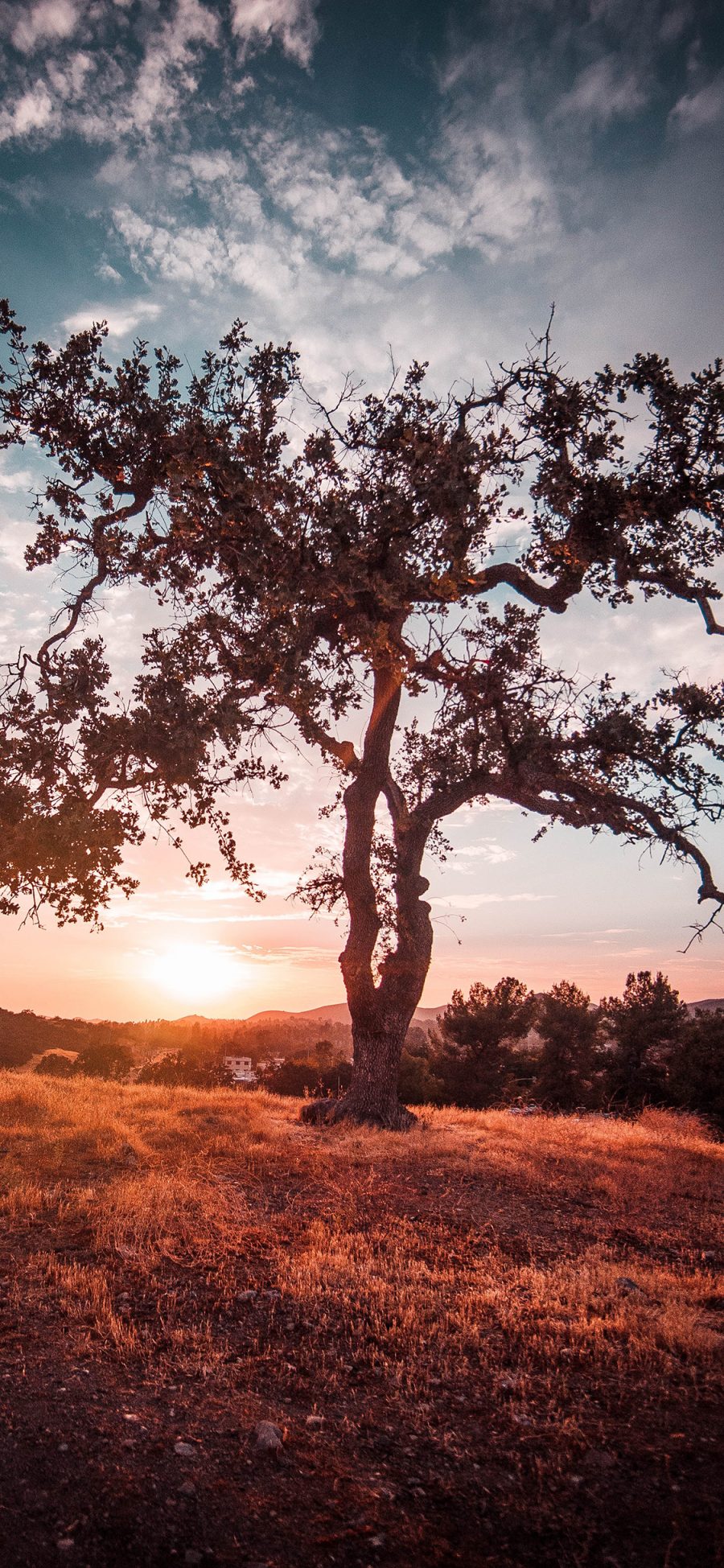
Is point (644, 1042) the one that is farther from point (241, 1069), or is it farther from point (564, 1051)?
point (241, 1069)

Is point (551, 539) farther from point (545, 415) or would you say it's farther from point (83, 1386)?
point (83, 1386)

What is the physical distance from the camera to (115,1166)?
9742mm

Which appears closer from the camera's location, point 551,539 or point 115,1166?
point 115,1166

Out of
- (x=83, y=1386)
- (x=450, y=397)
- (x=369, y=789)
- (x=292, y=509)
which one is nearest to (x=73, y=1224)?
(x=83, y=1386)

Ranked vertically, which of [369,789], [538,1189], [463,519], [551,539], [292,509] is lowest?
[538,1189]

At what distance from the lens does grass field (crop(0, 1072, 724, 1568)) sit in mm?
3098

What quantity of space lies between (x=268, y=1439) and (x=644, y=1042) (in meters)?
24.9

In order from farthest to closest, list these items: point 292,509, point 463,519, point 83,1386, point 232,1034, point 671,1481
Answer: point 232,1034, point 292,509, point 463,519, point 83,1386, point 671,1481

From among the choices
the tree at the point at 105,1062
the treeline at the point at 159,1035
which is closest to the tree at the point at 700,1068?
the treeline at the point at 159,1035

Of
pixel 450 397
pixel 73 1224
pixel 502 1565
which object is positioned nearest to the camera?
pixel 502 1565

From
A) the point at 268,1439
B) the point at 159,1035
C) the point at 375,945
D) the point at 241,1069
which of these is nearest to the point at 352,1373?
the point at 268,1439

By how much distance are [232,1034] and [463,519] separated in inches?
1422

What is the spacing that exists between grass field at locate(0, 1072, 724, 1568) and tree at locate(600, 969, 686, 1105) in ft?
56.5

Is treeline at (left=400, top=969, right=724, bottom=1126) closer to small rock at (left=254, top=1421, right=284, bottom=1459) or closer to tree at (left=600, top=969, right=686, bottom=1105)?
tree at (left=600, top=969, right=686, bottom=1105)
